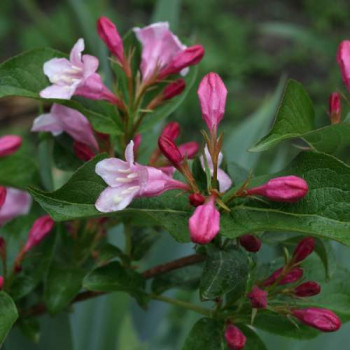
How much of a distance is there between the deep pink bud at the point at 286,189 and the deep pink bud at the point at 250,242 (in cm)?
6

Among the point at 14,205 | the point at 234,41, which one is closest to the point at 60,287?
the point at 14,205

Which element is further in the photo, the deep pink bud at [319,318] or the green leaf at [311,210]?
the deep pink bud at [319,318]

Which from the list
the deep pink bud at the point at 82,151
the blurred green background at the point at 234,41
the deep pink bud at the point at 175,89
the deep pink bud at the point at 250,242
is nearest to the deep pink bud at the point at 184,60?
the deep pink bud at the point at 175,89

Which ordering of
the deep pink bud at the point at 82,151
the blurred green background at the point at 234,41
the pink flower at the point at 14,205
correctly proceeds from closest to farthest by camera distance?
the deep pink bud at the point at 82,151 < the pink flower at the point at 14,205 < the blurred green background at the point at 234,41

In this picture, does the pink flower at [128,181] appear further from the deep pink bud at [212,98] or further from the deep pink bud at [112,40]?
the deep pink bud at [112,40]

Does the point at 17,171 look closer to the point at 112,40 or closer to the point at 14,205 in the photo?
the point at 14,205

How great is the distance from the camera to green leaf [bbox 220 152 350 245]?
1.98 ft

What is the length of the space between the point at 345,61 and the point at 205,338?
316 millimetres

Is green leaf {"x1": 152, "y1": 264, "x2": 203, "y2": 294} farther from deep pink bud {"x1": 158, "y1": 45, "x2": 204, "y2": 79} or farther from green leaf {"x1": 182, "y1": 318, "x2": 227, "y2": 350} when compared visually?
deep pink bud {"x1": 158, "y1": 45, "x2": 204, "y2": 79}

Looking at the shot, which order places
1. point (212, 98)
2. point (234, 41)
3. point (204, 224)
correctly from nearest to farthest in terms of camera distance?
1. point (204, 224)
2. point (212, 98)
3. point (234, 41)

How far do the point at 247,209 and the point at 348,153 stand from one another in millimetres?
1995

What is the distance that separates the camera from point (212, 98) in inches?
27.8

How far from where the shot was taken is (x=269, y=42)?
3.24 metres

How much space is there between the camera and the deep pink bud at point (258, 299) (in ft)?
2.29
